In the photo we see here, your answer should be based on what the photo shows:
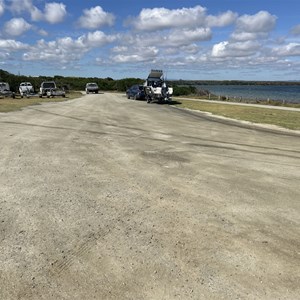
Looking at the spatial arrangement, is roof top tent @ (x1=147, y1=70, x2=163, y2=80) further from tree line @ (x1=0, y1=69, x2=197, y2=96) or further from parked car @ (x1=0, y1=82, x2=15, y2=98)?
tree line @ (x1=0, y1=69, x2=197, y2=96)

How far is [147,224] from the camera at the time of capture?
529 cm

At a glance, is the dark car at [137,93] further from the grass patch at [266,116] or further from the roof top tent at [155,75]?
the grass patch at [266,116]

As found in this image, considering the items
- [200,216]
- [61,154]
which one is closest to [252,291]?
[200,216]

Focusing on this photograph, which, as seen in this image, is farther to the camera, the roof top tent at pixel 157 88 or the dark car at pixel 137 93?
the dark car at pixel 137 93

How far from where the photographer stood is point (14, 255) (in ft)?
14.3

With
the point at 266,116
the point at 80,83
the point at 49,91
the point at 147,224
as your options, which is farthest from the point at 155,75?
the point at 80,83

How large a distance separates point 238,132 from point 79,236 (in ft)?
39.7

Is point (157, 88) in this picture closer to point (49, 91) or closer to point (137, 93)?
point (137, 93)

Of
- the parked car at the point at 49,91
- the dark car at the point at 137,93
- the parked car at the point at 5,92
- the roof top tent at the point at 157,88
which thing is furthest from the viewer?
the parked car at the point at 49,91

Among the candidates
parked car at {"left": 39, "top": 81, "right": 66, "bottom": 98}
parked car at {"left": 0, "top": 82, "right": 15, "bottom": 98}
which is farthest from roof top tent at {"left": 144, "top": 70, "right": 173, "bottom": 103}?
parked car at {"left": 0, "top": 82, "right": 15, "bottom": 98}

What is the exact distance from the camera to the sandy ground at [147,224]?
3.83 metres

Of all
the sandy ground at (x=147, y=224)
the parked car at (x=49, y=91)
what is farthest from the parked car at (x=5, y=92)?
the sandy ground at (x=147, y=224)

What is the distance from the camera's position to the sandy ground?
3.83 metres

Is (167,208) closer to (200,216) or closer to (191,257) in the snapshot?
(200,216)
